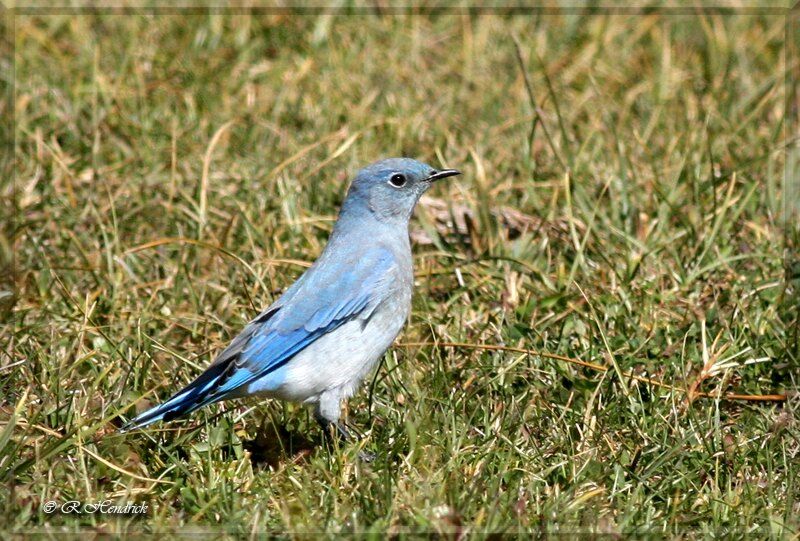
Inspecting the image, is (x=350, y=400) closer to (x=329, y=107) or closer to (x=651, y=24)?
(x=329, y=107)

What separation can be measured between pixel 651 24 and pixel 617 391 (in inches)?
158

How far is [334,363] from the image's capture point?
466cm

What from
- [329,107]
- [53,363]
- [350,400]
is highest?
[329,107]

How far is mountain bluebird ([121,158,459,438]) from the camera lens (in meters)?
4.44

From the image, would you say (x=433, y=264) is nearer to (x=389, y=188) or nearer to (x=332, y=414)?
(x=389, y=188)

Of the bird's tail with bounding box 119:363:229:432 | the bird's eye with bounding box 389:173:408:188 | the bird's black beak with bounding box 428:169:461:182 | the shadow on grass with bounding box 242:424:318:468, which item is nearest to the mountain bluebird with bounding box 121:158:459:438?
the bird's tail with bounding box 119:363:229:432

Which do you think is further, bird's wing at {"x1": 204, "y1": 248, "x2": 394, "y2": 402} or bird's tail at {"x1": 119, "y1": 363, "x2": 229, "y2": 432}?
bird's wing at {"x1": 204, "y1": 248, "x2": 394, "y2": 402}

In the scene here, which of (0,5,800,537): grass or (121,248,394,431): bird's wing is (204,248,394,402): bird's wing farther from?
(0,5,800,537): grass

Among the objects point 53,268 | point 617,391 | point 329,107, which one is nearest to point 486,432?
point 617,391

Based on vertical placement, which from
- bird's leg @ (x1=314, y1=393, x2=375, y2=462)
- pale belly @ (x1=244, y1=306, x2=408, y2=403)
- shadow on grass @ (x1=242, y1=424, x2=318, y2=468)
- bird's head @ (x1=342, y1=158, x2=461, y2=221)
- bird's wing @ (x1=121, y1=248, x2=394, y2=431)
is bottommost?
shadow on grass @ (x1=242, y1=424, x2=318, y2=468)

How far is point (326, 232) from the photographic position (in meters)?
6.20

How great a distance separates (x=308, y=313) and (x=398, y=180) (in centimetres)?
89

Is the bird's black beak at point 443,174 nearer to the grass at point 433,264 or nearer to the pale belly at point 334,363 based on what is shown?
the grass at point 433,264

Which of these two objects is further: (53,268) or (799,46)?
(799,46)
